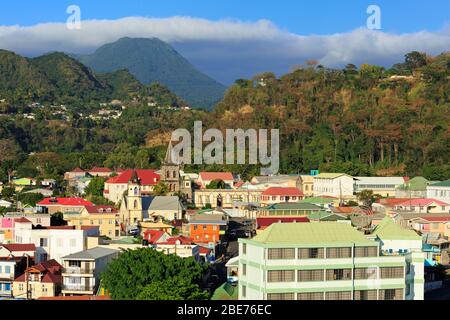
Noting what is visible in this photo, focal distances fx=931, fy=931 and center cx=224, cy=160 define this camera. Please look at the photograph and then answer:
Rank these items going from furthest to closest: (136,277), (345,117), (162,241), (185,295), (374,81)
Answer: (374,81), (345,117), (162,241), (136,277), (185,295)

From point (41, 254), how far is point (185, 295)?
8091mm

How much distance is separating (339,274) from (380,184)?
29.4 metres

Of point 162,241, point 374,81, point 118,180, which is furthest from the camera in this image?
point 374,81

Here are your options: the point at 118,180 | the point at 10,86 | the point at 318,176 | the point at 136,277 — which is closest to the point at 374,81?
the point at 318,176

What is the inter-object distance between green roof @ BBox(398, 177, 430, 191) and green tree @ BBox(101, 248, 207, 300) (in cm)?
2493

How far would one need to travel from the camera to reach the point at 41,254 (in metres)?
24.7

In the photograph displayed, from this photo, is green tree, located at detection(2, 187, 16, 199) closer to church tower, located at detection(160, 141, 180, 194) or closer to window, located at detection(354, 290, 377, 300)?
church tower, located at detection(160, 141, 180, 194)

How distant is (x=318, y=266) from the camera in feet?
53.8

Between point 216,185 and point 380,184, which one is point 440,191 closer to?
point 380,184

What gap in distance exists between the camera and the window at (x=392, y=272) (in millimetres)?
16906

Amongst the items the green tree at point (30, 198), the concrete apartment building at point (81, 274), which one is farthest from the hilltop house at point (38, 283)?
the green tree at point (30, 198)

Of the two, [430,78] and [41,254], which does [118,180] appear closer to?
[41,254]

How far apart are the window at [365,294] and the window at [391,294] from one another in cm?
18

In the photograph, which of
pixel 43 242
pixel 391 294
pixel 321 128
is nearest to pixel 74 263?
pixel 43 242
